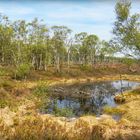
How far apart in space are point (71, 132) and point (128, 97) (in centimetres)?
3394

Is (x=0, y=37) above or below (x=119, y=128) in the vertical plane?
above

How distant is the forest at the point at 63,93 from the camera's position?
22.1m

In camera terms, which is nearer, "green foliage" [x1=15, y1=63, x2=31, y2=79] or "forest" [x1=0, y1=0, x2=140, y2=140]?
"forest" [x1=0, y1=0, x2=140, y2=140]

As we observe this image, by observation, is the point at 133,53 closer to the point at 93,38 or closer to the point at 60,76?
the point at 60,76

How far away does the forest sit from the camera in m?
22.1

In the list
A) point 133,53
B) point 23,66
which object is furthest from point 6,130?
point 23,66

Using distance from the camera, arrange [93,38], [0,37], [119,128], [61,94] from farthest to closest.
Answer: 1. [93,38]
2. [0,37]
3. [61,94]
4. [119,128]

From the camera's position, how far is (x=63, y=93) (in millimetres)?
67250

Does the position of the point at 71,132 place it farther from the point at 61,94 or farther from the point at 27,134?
the point at 61,94

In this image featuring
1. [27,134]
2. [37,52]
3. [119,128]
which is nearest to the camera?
[27,134]

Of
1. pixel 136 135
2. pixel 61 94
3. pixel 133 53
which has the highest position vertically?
pixel 133 53

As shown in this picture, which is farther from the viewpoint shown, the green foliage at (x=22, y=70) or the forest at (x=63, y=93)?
the green foliage at (x=22, y=70)

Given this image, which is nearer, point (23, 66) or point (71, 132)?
point (71, 132)

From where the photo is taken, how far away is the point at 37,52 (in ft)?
345
